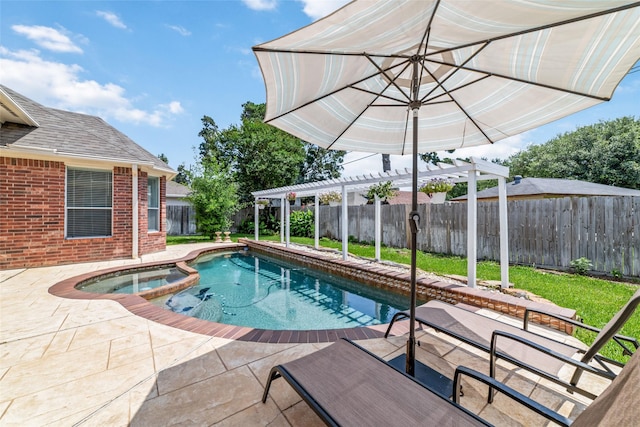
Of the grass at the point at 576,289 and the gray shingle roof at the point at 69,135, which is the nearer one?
the grass at the point at 576,289

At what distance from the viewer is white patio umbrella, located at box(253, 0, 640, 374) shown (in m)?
1.87

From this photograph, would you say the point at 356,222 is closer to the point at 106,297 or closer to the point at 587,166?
the point at 106,297

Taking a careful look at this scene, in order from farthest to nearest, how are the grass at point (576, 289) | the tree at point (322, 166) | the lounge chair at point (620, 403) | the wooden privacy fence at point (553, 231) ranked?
the tree at point (322, 166) < the wooden privacy fence at point (553, 231) < the grass at point (576, 289) < the lounge chair at point (620, 403)

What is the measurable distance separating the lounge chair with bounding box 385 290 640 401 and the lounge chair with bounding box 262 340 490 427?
912 millimetres

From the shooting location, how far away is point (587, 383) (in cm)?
251

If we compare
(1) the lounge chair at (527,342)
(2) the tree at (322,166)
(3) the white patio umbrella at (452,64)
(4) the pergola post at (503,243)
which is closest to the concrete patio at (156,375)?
(1) the lounge chair at (527,342)

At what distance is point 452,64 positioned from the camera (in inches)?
96.3

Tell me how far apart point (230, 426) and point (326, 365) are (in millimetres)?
814

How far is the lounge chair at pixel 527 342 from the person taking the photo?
1769mm

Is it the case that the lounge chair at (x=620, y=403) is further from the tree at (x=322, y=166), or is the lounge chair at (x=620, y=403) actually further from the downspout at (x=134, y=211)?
the tree at (x=322, y=166)

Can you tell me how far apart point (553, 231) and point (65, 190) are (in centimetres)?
1375

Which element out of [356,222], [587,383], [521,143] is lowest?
[587,383]

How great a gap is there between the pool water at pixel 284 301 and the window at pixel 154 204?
10.7 ft

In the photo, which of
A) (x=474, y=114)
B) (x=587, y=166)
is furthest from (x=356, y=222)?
(x=587, y=166)
